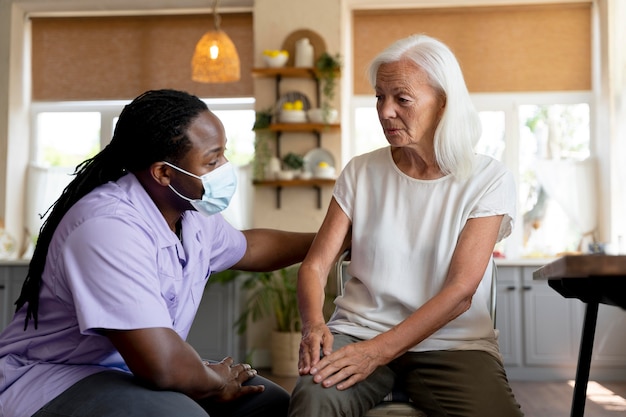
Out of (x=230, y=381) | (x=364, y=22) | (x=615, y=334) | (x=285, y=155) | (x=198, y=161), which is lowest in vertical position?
(x=615, y=334)

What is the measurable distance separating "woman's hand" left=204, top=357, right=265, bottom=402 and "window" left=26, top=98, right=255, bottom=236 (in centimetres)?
418

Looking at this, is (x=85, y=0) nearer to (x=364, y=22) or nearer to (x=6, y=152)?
(x=6, y=152)

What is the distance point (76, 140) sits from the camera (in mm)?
6375

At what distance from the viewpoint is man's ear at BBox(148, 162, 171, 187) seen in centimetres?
171

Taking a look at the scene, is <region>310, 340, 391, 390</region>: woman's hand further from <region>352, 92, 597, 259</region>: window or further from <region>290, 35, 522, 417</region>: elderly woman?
<region>352, 92, 597, 259</region>: window

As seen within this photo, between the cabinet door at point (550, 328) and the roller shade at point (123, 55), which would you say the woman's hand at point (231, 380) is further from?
the roller shade at point (123, 55)

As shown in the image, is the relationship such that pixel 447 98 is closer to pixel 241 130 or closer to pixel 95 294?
pixel 95 294

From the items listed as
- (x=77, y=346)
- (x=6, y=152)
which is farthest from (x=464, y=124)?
(x=6, y=152)

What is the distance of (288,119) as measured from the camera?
18.1 feet

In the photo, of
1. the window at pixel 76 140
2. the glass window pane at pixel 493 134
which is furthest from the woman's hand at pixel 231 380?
the glass window pane at pixel 493 134

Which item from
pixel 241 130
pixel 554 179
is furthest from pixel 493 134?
pixel 241 130

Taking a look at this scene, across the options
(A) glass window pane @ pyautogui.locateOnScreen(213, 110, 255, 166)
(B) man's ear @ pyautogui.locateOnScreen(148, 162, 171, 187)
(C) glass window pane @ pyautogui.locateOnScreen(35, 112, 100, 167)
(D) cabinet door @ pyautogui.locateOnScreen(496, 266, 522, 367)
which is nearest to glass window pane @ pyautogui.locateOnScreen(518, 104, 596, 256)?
(D) cabinet door @ pyautogui.locateOnScreen(496, 266, 522, 367)

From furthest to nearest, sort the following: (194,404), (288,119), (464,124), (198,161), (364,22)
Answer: (364,22) → (288,119) → (464,124) → (198,161) → (194,404)

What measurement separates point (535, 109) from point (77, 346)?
486cm
